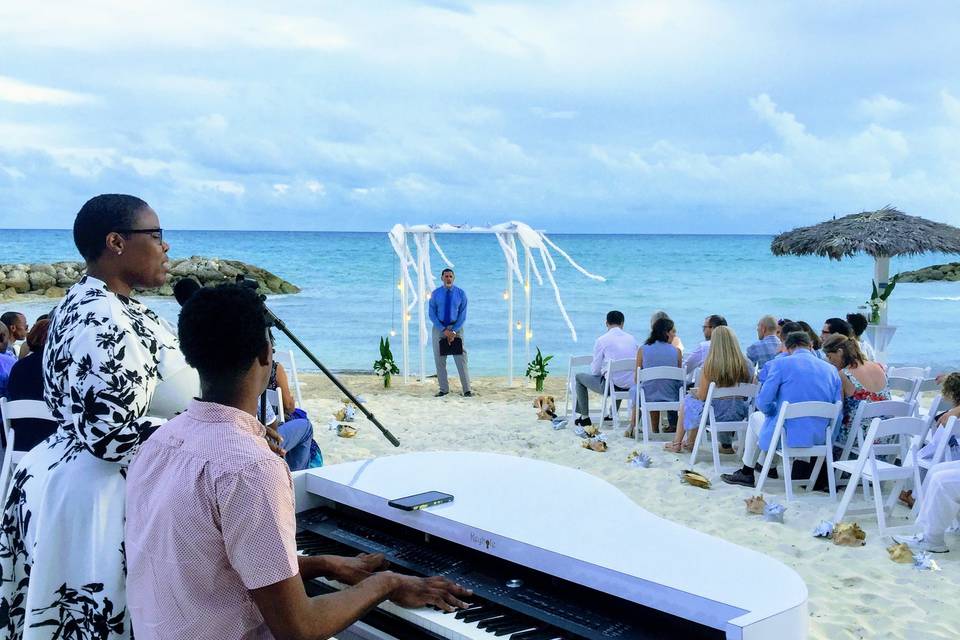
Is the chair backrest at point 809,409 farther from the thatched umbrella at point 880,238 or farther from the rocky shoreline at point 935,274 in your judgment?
the rocky shoreline at point 935,274

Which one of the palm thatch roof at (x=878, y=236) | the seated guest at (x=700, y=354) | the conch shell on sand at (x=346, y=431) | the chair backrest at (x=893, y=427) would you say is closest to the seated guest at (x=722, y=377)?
the seated guest at (x=700, y=354)

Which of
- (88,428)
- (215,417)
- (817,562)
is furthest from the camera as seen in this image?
(817,562)

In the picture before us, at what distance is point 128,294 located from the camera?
252 centimetres

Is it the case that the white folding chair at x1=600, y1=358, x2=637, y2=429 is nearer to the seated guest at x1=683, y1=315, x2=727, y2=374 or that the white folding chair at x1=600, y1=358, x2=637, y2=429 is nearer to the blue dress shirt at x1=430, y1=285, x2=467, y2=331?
the seated guest at x1=683, y1=315, x2=727, y2=374

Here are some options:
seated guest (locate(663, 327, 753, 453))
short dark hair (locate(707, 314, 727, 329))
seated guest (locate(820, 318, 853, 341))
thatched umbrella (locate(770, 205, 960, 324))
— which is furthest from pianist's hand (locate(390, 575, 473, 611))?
thatched umbrella (locate(770, 205, 960, 324))

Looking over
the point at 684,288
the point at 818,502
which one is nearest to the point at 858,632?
the point at 818,502

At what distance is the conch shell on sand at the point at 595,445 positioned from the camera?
865cm

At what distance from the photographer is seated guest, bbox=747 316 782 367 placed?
9070 mm

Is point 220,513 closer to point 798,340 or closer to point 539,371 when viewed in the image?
point 798,340

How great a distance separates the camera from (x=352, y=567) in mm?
2520

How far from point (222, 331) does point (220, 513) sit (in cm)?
36

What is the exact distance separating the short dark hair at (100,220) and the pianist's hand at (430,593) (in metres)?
1.20

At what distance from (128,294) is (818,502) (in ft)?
19.2

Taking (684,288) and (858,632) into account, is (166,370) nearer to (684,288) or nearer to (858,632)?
(858,632)
